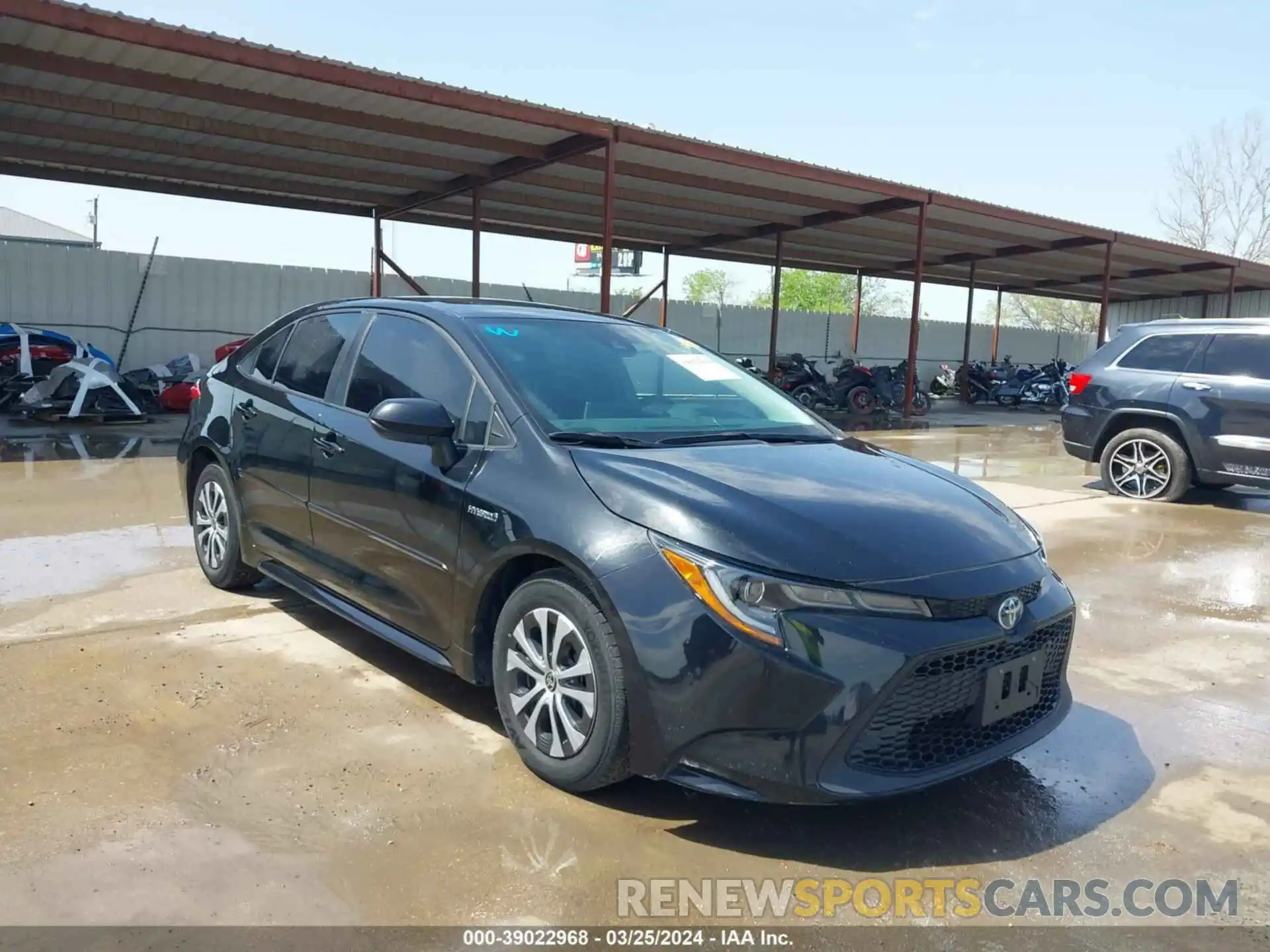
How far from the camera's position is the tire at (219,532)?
462cm

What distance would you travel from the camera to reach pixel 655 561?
2.61 meters

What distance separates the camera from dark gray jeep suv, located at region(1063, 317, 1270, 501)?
311 inches

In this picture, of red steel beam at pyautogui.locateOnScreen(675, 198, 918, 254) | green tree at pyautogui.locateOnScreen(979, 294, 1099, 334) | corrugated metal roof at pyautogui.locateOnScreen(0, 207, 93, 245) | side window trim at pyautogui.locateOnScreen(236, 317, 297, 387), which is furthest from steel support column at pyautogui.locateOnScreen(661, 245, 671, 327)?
green tree at pyautogui.locateOnScreen(979, 294, 1099, 334)

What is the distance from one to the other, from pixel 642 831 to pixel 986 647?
110cm

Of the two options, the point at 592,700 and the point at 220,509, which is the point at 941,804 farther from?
the point at 220,509

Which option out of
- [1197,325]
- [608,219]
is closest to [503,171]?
[608,219]

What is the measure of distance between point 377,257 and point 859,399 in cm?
959

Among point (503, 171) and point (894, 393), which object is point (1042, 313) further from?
point (503, 171)

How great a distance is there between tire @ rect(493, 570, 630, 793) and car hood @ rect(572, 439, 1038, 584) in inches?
13.2

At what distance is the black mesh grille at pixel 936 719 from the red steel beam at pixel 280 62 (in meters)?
9.20

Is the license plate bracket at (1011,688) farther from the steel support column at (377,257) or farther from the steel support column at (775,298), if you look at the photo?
the steel support column at (775,298)

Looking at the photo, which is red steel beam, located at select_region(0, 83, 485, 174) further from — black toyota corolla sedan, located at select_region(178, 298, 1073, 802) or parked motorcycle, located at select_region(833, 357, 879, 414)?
black toyota corolla sedan, located at select_region(178, 298, 1073, 802)

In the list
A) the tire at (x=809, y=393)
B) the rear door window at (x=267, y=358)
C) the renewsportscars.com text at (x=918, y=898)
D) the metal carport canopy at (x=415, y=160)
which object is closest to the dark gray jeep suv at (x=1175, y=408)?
the metal carport canopy at (x=415, y=160)

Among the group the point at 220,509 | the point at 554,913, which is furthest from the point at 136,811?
the point at 220,509
